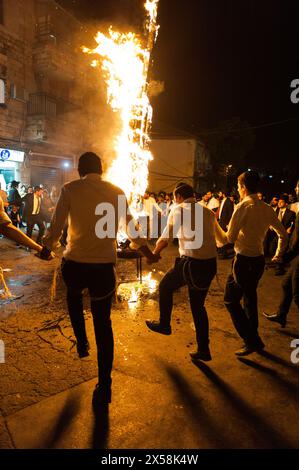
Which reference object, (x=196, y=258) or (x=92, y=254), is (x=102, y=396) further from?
(x=196, y=258)

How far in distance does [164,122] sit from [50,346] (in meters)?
35.0

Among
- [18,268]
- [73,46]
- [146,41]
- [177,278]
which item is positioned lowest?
[18,268]

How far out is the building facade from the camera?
15930 millimetres

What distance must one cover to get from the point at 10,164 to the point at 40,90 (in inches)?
192

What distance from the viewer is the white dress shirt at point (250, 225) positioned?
3.83 meters

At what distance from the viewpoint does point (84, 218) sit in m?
2.97

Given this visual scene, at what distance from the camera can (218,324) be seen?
4.95m

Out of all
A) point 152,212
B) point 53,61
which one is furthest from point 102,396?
point 53,61

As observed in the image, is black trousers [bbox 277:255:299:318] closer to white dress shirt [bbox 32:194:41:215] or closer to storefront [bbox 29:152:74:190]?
white dress shirt [bbox 32:194:41:215]

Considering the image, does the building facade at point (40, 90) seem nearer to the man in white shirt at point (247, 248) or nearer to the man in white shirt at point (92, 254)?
the man in white shirt at point (92, 254)

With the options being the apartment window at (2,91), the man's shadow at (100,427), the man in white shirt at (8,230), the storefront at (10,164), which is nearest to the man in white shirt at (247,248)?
the man's shadow at (100,427)

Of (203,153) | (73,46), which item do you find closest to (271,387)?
(73,46)

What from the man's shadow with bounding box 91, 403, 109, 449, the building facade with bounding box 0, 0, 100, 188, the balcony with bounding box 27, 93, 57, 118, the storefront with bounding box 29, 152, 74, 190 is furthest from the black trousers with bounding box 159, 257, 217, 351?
the balcony with bounding box 27, 93, 57, 118
